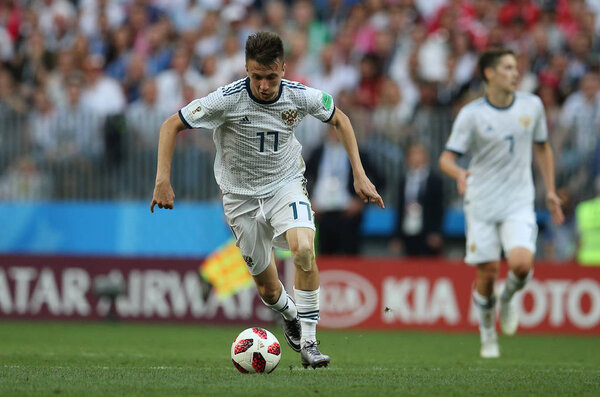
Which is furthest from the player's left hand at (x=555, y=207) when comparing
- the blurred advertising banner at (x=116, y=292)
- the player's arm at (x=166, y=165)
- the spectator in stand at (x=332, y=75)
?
the spectator in stand at (x=332, y=75)

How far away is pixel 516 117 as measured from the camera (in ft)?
33.9

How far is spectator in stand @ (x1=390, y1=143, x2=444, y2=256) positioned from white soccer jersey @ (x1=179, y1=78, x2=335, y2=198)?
6667 mm

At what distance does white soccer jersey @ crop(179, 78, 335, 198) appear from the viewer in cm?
794

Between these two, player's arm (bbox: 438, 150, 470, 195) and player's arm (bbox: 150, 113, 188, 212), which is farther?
player's arm (bbox: 438, 150, 470, 195)

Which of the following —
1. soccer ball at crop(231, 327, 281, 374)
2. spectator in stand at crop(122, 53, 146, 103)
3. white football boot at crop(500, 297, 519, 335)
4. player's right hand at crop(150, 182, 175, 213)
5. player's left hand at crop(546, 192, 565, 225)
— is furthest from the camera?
spectator in stand at crop(122, 53, 146, 103)

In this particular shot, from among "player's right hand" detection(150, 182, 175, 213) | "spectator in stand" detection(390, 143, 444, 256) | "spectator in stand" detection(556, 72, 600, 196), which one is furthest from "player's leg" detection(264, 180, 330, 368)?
"spectator in stand" detection(556, 72, 600, 196)

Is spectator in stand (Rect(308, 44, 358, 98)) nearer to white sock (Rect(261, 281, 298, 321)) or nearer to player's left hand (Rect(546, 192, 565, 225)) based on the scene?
player's left hand (Rect(546, 192, 565, 225))

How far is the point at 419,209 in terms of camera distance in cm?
1499

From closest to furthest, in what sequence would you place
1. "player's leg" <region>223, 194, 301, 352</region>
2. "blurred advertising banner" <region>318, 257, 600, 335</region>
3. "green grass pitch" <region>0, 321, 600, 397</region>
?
"green grass pitch" <region>0, 321, 600, 397</region>, "player's leg" <region>223, 194, 301, 352</region>, "blurred advertising banner" <region>318, 257, 600, 335</region>

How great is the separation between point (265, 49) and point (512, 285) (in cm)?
401

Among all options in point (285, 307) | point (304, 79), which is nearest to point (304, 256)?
point (285, 307)

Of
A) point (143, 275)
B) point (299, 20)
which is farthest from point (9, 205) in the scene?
point (299, 20)

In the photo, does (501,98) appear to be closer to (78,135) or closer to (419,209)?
(419,209)

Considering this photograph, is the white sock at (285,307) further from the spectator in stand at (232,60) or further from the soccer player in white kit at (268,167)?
the spectator in stand at (232,60)
